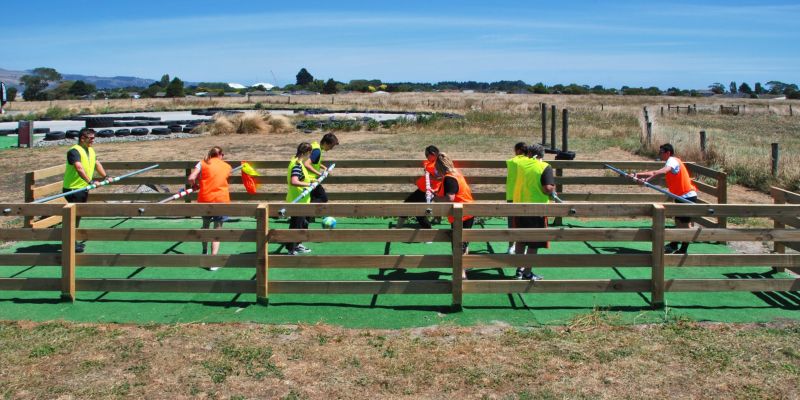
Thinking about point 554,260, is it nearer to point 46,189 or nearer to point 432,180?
point 432,180

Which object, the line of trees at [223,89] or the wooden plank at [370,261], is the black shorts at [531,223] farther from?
the line of trees at [223,89]

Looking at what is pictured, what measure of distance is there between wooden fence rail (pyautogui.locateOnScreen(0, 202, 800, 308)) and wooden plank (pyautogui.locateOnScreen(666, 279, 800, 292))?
0.4 inches

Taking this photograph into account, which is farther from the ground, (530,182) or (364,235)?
(530,182)

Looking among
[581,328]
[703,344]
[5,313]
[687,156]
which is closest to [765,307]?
[703,344]

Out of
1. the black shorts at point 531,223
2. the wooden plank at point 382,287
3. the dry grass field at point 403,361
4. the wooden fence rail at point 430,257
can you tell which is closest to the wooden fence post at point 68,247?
the wooden fence rail at point 430,257

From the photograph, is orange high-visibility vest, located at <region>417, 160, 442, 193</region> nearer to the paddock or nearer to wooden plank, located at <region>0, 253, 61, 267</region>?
the paddock

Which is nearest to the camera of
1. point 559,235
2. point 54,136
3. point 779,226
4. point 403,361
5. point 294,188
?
point 403,361

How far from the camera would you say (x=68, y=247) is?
7055mm

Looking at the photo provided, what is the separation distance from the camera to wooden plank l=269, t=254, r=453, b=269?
694cm

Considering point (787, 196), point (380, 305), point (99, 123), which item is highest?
point (99, 123)

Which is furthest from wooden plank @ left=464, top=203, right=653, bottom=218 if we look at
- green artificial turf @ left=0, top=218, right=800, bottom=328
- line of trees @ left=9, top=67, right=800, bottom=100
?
line of trees @ left=9, top=67, right=800, bottom=100

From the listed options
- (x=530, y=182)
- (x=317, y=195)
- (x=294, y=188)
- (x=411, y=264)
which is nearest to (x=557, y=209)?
(x=530, y=182)

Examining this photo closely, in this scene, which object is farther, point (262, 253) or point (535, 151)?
point (535, 151)

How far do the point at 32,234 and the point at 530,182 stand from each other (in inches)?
213
